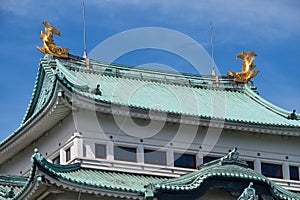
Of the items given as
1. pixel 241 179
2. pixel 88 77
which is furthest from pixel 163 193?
pixel 88 77

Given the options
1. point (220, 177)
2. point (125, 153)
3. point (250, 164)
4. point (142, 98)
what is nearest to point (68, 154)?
point (125, 153)

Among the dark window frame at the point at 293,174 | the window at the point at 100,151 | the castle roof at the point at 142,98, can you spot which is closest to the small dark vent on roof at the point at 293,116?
the castle roof at the point at 142,98

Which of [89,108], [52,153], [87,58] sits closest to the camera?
[89,108]

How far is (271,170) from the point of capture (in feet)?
135

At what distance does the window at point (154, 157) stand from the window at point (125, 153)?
0.55m

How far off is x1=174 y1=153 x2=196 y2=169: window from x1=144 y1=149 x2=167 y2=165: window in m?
0.57

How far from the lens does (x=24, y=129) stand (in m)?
40.4

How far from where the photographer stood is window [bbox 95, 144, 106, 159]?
38.5 metres

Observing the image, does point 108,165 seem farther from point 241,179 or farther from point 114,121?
point 241,179

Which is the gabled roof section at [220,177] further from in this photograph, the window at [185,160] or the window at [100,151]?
the window at [100,151]

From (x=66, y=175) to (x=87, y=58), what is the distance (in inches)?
391

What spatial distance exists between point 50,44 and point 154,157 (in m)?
7.25

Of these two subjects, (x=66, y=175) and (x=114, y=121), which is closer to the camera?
(x=66, y=175)

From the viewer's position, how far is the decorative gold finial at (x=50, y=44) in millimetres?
41906
